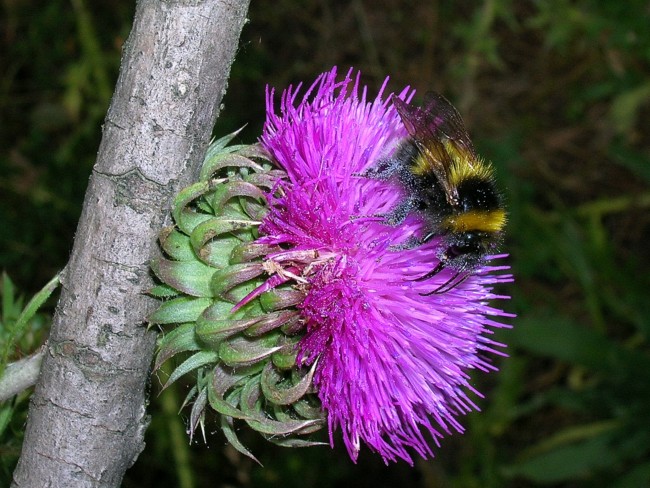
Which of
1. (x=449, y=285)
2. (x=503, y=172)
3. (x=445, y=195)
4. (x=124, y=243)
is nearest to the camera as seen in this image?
(x=124, y=243)

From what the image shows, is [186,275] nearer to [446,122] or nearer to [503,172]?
[446,122]

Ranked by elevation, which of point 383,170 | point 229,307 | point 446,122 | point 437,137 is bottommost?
point 229,307

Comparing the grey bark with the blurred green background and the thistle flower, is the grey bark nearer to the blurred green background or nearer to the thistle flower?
the thistle flower

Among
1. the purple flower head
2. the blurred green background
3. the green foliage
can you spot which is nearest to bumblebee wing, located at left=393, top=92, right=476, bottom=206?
the purple flower head

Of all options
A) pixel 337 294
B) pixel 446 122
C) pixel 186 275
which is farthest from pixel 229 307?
pixel 446 122

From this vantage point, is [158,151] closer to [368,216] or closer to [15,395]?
[368,216]

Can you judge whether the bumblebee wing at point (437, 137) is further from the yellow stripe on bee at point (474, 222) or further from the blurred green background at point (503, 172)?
the blurred green background at point (503, 172)
